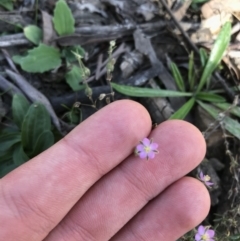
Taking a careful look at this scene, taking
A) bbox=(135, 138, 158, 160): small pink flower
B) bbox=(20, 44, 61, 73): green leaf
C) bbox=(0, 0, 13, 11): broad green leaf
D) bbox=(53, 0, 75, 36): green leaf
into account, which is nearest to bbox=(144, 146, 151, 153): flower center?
bbox=(135, 138, 158, 160): small pink flower

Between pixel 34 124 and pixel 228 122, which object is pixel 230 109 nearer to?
pixel 228 122

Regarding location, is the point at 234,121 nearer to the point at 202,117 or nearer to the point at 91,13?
the point at 202,117

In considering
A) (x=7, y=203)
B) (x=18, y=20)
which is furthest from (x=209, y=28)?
(x=7, y=203)

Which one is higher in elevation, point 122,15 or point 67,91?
point 122,15

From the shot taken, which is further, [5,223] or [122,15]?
[122,15]

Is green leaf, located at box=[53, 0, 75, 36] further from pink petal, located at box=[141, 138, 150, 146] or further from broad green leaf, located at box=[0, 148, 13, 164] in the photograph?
pink petal, located at box=[141, 138, 150, 146]

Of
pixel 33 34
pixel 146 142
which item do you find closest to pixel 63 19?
pixel 33 34

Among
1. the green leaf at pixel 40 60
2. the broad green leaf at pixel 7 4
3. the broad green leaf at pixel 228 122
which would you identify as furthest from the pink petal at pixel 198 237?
the broad green leaf at pixel 7 4
